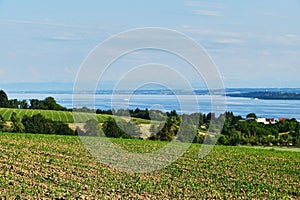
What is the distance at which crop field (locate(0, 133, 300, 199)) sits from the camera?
45.4 ft

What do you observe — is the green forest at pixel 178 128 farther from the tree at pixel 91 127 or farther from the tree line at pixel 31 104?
the tree line at pixel 31 104

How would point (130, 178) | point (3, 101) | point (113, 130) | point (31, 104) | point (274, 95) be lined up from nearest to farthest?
point (130, 178) → point (113, 130) → point (31, 104) → point (3, 101) → point (274, 95)

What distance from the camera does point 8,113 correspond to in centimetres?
5038

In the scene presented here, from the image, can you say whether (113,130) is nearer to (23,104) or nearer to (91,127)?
(91,127)

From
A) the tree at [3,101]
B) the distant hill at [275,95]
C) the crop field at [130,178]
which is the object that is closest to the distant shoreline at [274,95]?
the distant hill at [275,95]

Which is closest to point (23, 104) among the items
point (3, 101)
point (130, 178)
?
point (3, 101)

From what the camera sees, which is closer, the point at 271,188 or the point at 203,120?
the point at 271,188

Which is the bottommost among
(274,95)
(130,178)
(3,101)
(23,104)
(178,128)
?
(130,178)

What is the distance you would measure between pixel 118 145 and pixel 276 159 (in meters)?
9.22

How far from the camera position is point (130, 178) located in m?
16.9

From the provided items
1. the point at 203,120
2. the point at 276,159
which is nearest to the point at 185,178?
the point at 276,159

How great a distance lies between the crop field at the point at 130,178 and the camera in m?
13.9

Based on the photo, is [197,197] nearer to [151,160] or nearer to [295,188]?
[295,188]

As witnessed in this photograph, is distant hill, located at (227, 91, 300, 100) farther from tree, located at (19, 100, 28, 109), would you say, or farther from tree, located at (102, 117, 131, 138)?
tree, located at (102, 117, 131, 138)
